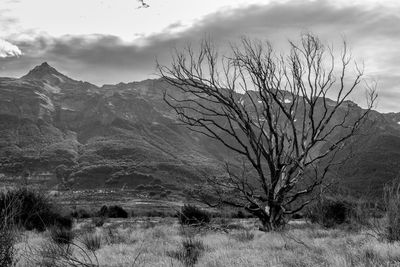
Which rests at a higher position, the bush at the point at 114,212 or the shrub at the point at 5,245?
the shrub at the point at 5,245

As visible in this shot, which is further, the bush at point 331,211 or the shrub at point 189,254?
the bush at point 331,211

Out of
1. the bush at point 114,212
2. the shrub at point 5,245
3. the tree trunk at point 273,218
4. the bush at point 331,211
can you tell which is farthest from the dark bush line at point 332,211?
the bush at point 114,212

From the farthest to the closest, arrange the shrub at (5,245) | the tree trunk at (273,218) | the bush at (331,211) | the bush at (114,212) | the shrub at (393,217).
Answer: the bush at (114,212) → the bush at (331,211) → the tree trunk at (273,218) → the shrub at (393,217) → the shrub at (5,245)

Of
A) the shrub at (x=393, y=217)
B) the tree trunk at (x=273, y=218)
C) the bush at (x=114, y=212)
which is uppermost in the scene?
the shrub at (x=393, y=217)

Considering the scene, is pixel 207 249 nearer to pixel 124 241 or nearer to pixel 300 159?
pixel 124 241

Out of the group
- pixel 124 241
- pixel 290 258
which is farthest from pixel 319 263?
pixel 124 241

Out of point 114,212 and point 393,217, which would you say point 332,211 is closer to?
point 393,217

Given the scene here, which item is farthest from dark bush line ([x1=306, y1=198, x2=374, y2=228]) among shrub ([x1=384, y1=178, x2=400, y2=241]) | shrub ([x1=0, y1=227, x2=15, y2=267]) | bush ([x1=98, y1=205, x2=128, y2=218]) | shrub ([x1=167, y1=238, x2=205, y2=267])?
bush ([x1=98, y1=205, x2=128, y2=218])

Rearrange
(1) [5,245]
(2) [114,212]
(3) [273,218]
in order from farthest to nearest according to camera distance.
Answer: (2) [114,212] → (3) [273,218] → (1) [5,245]

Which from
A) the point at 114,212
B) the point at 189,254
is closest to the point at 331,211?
the point at 189,254

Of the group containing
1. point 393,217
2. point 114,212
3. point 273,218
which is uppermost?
point 393,217

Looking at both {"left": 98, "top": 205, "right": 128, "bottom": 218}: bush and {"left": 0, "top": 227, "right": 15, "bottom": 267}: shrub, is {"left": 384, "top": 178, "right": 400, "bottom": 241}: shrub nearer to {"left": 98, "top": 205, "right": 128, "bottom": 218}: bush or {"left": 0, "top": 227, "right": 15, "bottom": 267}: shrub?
{"left": 0, "top": 227, "right": 15, "bottom": 267}: shrub

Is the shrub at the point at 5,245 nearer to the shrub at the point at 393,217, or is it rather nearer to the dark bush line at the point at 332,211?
the shrub at the point at 393,217

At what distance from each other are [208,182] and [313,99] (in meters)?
5.02
